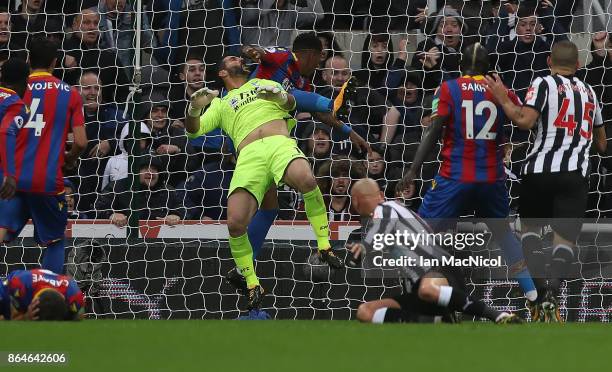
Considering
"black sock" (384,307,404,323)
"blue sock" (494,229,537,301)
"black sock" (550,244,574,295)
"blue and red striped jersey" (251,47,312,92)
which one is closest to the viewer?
"black sock" (384,307,404,323)

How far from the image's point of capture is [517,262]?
9.41m

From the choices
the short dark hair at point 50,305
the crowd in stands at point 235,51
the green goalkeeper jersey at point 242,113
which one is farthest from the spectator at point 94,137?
the short dark hair at point 50,305

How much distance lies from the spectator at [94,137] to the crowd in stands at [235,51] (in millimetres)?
13

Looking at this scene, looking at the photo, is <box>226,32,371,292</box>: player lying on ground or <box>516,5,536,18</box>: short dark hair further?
<box>516,5,536,18</box>: short dark hair

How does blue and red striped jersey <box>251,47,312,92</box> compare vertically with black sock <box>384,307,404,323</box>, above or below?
above

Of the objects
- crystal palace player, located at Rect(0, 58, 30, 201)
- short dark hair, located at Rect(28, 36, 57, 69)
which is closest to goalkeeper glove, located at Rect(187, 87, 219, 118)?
short dark hair, located at Rect(28, 36, 57, 69)

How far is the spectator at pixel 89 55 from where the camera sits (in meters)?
12.3

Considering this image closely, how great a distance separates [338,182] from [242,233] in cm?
241

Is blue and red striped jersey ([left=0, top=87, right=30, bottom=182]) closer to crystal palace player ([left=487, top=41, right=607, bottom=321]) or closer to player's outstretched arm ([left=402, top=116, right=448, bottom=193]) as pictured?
player's outstretched arm ([left=402, top=116, right=448, bottom=193])

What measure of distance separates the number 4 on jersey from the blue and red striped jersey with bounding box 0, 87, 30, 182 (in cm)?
37

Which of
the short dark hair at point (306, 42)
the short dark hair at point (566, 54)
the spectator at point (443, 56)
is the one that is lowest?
the short dark hair at point (566, 54)

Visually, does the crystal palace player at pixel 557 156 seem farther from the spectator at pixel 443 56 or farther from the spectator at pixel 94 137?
the spectator at pixel 94 137

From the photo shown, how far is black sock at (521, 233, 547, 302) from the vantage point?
9.31m
